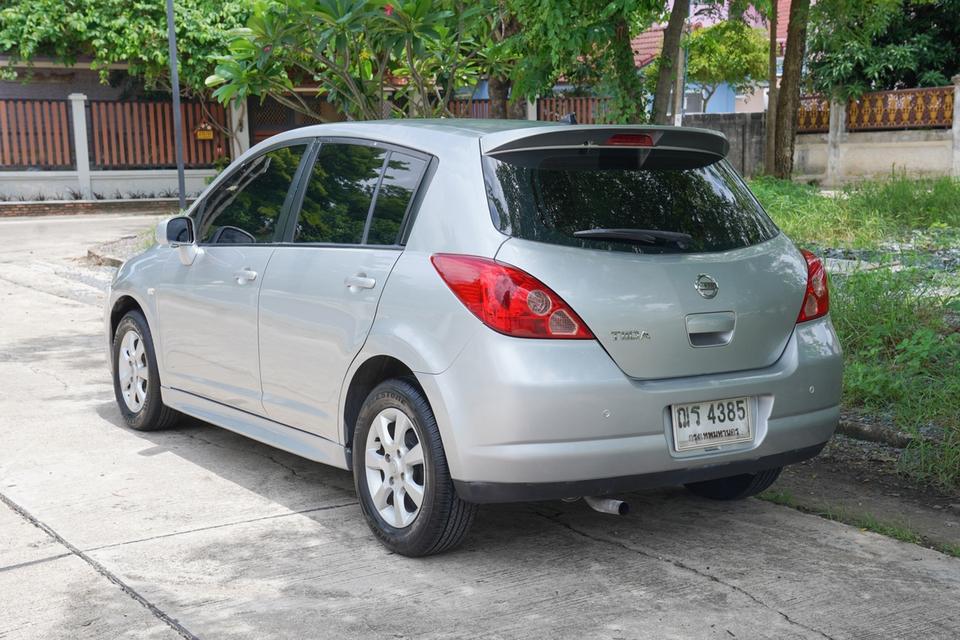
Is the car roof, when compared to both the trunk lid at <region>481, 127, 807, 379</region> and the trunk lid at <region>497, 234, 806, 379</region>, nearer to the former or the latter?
the trunk lid at <region>481, 127, 807, 379</region>

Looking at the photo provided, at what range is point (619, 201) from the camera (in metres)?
4.61

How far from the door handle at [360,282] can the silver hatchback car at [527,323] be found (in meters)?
0.01

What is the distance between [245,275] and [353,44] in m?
4.71

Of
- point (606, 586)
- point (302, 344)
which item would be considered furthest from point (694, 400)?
point (302, 344)

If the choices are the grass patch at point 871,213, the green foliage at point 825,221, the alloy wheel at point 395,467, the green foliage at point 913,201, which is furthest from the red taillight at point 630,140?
the green foliage at point 913,201

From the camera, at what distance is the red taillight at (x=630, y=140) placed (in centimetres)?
467

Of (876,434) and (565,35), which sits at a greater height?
(565,35)

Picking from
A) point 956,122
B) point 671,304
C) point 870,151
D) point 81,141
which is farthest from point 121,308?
point 870,151

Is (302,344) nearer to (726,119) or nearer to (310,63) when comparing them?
(310,63)

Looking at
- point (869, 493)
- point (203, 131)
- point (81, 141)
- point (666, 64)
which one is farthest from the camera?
point (203, 131)

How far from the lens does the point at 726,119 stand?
2900cm

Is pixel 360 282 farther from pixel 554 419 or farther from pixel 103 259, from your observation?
pixel 103 259

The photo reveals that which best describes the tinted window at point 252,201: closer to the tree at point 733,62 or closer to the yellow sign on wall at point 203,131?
the yellow sign on wall at point 203,131

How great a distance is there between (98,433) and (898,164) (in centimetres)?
2297
